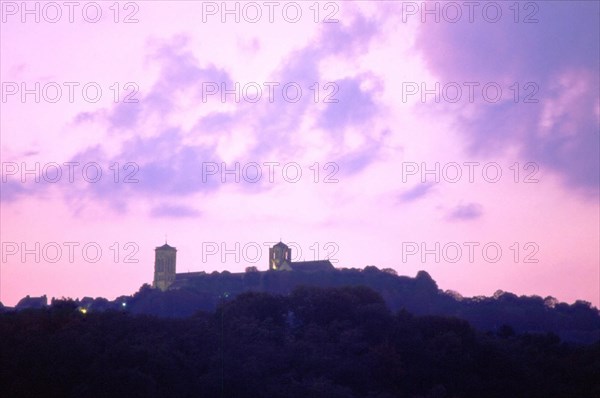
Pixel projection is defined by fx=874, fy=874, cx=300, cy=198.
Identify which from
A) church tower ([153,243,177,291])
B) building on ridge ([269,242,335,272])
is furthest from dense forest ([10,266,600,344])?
church tower ([153,243,177,291])

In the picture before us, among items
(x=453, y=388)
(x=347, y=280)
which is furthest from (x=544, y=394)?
(x=347, y=280)

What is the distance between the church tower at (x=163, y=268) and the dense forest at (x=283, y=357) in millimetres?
84798

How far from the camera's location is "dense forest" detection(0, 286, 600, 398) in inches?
1155

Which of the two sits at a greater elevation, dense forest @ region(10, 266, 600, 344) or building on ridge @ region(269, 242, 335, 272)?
building on ridge @ region(269, 242, 335, 272)

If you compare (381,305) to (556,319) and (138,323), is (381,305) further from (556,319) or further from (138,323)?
(556,319)

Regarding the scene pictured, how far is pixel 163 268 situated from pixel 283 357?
308ft

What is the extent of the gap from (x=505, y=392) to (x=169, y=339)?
1298cm

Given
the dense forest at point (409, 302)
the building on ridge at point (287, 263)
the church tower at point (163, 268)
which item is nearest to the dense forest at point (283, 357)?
the dense forest at point (409, 302)

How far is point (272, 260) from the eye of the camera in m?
120

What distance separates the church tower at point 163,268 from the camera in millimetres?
124375

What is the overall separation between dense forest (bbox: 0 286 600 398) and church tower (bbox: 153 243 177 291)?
278 ft

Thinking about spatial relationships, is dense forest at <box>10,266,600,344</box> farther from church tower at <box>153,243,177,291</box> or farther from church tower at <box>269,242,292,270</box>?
church tower at <box>153,243,177,291</box>

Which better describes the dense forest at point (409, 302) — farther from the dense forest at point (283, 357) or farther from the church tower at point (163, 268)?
the dense forest at point (283, 357)

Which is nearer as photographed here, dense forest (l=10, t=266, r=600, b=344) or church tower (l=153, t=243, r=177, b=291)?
dense forest (l=10, t=266, r=600, b=344)
